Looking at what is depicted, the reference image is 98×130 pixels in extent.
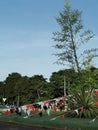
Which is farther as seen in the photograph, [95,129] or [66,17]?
[66,17]

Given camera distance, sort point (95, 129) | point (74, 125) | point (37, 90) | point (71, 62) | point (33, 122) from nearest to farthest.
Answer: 1. point (95, 129)
2. point (74, 125)
3. point (33, 122)
4. point (71, 62)
5. point (37, 90)

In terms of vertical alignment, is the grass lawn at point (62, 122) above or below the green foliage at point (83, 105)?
below

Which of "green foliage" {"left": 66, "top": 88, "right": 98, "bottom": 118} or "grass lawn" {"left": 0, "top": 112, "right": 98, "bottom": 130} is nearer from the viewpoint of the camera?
"grass lawn" {"left": 0, "top": 112, "right": 98, "bottom": 130}

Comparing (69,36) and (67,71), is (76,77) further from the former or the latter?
(69,36)

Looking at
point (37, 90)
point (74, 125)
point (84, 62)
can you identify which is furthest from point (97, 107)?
point (37, 90)

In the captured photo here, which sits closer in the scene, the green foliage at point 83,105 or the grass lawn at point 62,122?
the grass lawn at point 62,122

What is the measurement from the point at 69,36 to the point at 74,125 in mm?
10992

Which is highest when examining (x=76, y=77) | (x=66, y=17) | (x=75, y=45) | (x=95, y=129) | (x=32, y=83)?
(x=32, y=83)

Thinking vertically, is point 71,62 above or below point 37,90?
below

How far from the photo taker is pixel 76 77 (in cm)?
3080

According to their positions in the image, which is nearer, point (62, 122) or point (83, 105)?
point (62, 122)

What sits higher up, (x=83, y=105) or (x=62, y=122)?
(x=83, y=105)

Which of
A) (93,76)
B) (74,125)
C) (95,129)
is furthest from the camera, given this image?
(93,76)

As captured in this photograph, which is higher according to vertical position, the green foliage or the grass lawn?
the green foliage
